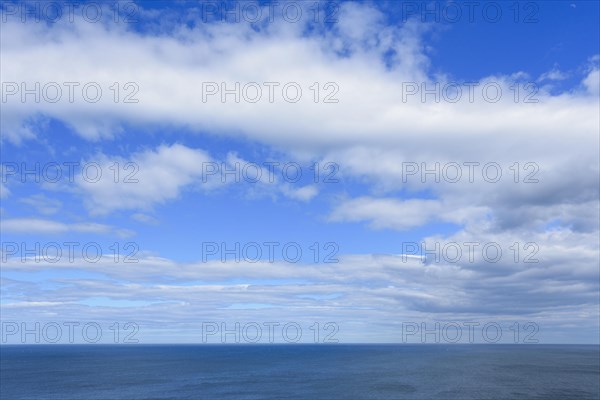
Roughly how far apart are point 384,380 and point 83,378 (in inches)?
3453

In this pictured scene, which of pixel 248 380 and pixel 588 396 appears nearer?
pixel 588 396

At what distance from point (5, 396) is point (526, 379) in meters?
130

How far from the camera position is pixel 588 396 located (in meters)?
102

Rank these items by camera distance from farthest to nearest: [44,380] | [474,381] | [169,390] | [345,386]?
[44,380]
[474,381]
[345,386]
[169,390]

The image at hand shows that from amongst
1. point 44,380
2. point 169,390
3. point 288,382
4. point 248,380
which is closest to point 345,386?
point 288,382

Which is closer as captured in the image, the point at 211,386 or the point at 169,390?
the point at 169,390

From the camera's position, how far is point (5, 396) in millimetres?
107625

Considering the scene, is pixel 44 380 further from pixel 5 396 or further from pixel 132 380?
pixel 5 396

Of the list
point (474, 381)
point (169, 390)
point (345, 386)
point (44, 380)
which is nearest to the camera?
point (169, 390)

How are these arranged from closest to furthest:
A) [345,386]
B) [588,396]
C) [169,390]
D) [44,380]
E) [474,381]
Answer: [588,396], [169,390], [345,386], [474,381], [44,380]

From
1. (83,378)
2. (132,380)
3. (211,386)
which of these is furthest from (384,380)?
(83,378)

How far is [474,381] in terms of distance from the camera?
131750mm

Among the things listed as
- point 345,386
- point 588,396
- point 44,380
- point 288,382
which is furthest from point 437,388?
point 44,380

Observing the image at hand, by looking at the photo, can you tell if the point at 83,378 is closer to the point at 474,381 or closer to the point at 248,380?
the point at 248,380
